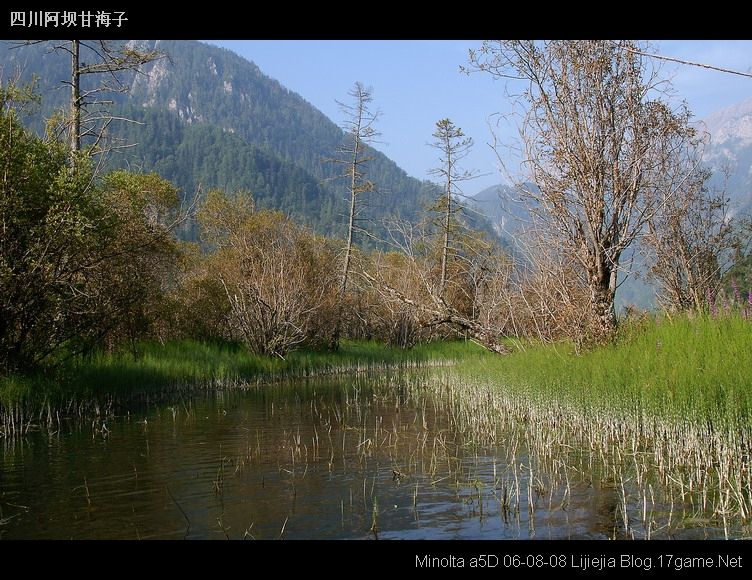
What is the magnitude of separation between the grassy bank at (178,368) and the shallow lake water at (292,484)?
1.08 metres

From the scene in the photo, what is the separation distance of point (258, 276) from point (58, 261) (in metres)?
11.8

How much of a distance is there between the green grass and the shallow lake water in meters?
1.21

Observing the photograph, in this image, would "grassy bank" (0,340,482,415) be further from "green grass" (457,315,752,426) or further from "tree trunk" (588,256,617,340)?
"tree trunk" (588,256,617,340)

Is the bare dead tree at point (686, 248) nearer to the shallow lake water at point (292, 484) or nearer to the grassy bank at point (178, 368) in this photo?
the shallow lake water at point (292, 484)

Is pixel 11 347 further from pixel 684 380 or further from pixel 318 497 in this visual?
pixel 684 380

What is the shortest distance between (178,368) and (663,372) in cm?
1378

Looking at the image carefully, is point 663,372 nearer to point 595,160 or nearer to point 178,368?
point 595,160

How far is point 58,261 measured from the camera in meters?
13.1

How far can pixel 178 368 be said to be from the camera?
18.8 metres

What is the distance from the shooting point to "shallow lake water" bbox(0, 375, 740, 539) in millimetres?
6469

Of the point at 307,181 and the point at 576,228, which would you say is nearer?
the point at 576,228

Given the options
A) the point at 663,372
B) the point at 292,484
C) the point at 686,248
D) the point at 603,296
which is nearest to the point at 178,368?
the point at 292,484

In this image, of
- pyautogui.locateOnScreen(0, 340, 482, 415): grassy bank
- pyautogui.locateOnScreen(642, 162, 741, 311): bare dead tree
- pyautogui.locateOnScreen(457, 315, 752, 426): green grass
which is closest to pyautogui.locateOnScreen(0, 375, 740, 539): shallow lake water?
pyautogui.locateOnScreen(0, 340, 482, 415): grassy bank
